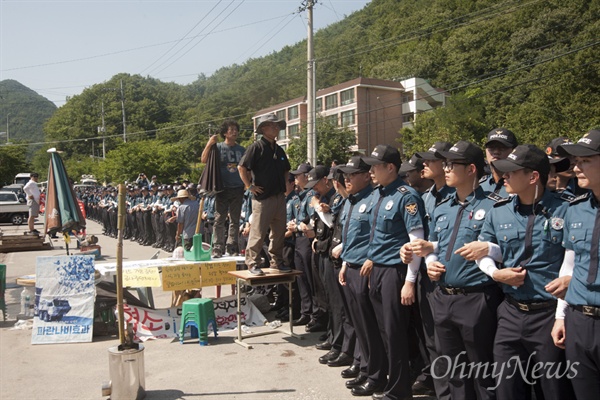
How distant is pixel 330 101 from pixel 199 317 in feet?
188

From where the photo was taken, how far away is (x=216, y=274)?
736 cm

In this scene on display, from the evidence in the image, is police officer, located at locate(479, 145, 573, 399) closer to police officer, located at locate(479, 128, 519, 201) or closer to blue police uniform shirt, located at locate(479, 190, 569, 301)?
blue police uniform shirt, located at locate(479, 190, 569, 301)

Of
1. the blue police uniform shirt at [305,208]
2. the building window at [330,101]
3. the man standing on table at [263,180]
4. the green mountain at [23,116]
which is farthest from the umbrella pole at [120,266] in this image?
the green mountain at [23,116]

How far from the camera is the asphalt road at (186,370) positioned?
16.8 ft

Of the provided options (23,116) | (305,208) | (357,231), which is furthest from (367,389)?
(23,116)

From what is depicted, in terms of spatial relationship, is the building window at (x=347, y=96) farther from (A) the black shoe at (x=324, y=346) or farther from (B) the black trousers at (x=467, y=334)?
(B) the black trousers at (x=467, y=334)

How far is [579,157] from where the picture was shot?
2986 mm

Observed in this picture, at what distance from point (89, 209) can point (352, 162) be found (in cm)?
3171

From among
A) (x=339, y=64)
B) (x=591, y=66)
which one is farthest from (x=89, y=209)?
(x=339, y=64)

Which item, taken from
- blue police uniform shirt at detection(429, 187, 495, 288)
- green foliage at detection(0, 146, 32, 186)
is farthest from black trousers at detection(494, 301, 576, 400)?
green foliage at detection(0, 146, 32, 186)

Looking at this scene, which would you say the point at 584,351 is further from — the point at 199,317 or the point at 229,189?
the point at 229,189

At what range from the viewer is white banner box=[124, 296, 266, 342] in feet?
23.5

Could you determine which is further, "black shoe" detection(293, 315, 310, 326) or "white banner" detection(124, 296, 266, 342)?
"black shoe" detection(293, 315, 310, 326)

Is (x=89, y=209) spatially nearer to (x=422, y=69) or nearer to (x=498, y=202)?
(x=498, y=202)
